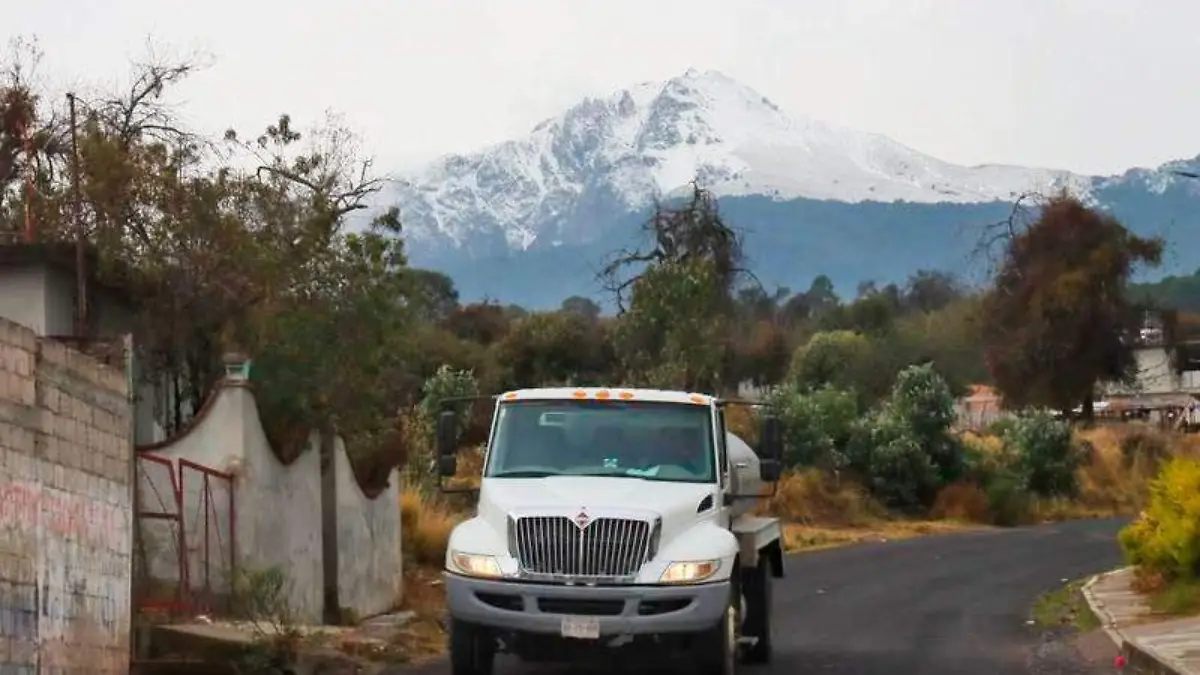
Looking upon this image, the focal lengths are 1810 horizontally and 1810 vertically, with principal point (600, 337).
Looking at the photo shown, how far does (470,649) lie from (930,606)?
40.2 ft

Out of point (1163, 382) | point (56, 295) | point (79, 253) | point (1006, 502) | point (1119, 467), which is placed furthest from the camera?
point (1163, 382)

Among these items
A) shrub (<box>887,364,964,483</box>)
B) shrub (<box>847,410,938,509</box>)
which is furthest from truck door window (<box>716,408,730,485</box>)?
shrub (<box>887,364,964,483</box>)

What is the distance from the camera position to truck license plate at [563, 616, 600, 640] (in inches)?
535

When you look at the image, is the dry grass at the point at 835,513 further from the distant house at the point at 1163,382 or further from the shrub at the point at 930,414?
the distant house at the point at 1163,382

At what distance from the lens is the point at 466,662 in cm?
1427

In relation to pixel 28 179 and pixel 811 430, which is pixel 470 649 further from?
pixel 811 430

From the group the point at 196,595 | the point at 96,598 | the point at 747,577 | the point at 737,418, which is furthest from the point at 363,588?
the point at 737,418

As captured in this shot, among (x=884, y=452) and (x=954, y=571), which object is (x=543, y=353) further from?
(x=954, y=571)

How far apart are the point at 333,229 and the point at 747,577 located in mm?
10776

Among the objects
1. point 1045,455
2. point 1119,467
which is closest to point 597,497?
point 1045,455

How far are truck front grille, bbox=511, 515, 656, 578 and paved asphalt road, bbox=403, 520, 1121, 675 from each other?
9.17 ft

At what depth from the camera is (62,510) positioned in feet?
42.8

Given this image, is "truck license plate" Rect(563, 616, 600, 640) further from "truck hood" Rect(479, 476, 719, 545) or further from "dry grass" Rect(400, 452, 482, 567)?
"dry grass" Rect(400, 452, 482, 567)

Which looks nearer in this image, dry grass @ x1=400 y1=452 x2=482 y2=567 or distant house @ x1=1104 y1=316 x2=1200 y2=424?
dry grass @ x1=400 y1=452 x2=482 y2=567
